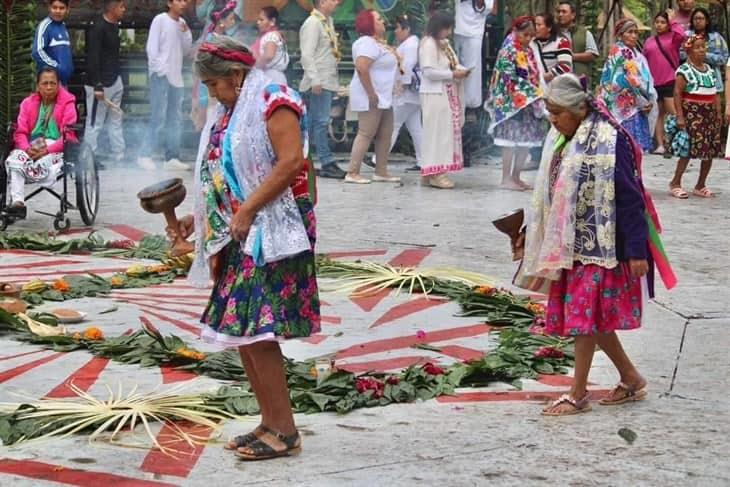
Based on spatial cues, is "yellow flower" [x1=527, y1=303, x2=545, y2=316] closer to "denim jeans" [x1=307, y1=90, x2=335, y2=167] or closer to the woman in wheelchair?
the woman in wheelchair

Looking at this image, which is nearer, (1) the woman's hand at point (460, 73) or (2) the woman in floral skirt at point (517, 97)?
(2) the woman in floral skirt at point (517, 97)

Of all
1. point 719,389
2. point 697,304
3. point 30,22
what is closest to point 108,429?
point 719,389

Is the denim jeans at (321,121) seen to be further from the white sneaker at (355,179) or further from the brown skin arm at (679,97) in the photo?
the brown skin arm at (679,97)

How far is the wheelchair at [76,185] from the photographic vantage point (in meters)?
11.6

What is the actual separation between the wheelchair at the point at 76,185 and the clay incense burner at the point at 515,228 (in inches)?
227

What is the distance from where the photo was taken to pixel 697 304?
8.84 m

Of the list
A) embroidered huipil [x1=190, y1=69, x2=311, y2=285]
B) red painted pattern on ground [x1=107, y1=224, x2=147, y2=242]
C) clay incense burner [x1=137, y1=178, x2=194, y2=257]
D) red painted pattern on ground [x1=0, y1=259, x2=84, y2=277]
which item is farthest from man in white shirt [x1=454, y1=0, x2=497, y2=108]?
embroidered huipil [x1=190, y1=69, x2=311, y2=285]

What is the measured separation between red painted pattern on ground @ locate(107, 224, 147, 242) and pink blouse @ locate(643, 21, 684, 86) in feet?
28.0

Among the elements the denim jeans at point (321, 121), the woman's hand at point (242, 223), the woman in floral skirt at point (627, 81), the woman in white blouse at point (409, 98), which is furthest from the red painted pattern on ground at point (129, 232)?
the woman's hand at point (242, 223)

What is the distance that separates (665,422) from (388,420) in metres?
1.15

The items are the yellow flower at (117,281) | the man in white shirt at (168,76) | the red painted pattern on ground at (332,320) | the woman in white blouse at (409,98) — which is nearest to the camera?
the red painted pattern on ground at (332,320)

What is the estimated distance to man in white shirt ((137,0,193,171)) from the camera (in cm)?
1616

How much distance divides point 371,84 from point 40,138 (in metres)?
4.17

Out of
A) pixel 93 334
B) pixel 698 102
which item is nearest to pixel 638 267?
pixel 93 334
